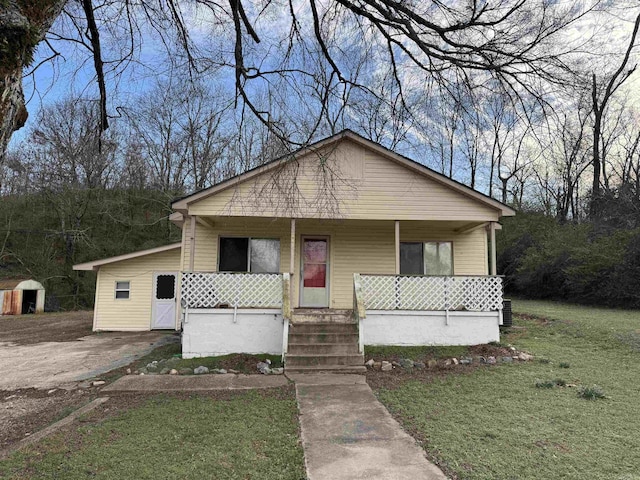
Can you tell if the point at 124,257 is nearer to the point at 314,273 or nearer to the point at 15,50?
the point at 314,273

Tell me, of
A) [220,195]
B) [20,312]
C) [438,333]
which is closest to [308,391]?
[438,333]

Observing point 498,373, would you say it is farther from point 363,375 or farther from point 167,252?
point 167,252

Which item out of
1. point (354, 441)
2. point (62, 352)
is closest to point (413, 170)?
point (354, 441)

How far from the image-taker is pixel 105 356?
9.88m

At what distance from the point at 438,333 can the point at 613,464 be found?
234 inches

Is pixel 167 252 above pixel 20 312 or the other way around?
above

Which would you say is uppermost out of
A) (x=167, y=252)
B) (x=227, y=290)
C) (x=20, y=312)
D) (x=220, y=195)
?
(x=220, y=195)

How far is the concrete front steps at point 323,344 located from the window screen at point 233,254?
2916 mm

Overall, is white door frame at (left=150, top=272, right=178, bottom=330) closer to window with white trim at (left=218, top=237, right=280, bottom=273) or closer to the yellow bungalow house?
the yellow bungalow house

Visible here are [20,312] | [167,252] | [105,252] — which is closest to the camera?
[167,252]

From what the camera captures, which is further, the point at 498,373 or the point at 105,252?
the point at 105,252

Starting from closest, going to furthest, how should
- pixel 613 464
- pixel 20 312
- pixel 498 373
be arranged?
pixel 613 464
pixel 498 373
pixel 20 312

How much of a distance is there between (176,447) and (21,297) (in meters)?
23.9

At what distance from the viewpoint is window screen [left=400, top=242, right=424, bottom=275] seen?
12.0 m
